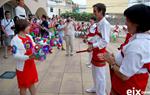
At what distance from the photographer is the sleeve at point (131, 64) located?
70.2 inches

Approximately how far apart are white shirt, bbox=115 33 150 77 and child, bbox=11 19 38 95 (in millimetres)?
1809

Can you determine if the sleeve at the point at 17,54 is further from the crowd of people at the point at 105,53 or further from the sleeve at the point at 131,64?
the sleeve at the point at 131,64

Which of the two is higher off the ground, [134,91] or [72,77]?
[134,91]

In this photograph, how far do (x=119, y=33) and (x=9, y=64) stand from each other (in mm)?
12333

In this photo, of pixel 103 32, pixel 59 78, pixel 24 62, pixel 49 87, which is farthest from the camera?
pixel 59 78

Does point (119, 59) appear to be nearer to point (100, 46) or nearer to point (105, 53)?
point (105, 53)

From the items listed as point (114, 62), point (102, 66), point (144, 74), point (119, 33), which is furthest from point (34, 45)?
point (119, 33)

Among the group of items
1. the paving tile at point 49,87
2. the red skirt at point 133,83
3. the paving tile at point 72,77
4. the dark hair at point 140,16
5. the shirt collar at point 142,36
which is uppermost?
the dark hair at point 140,16

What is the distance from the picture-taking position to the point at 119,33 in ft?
58.4

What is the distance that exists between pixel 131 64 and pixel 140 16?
1.31 feet

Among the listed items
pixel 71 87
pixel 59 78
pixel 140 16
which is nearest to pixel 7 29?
pixel 59 78

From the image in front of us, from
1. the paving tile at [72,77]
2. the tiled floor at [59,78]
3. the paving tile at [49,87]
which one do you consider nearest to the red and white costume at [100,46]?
the tiled floor at [59,78]

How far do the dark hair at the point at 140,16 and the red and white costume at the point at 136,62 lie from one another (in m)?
0.06

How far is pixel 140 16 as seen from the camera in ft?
5.88
